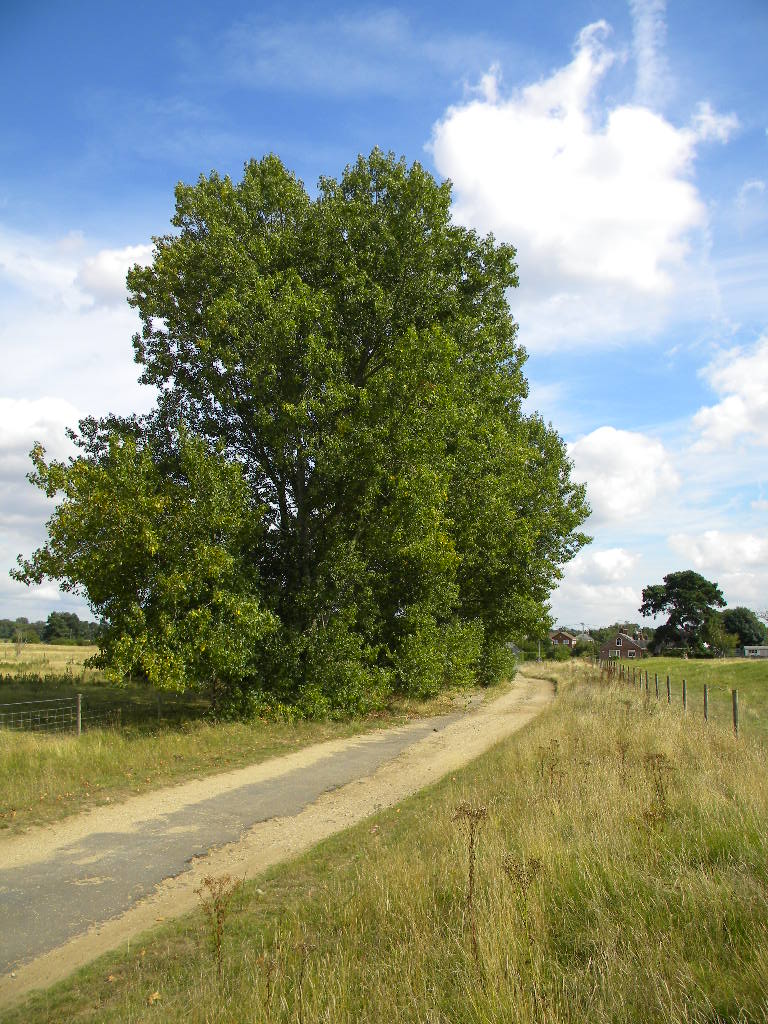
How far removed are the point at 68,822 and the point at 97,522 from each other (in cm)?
703

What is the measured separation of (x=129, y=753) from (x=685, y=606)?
4486 inches

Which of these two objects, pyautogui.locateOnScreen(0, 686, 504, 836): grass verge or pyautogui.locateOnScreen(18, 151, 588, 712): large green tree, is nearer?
pyautogui.locateOnScreen(0, 686, 504, 836): grass verge

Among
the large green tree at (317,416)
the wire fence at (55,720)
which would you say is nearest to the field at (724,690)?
the large green tree at (317,416)

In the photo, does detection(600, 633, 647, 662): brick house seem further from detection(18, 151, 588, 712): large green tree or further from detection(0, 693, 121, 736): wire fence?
detection(0, 693, 121, 736): wire fence

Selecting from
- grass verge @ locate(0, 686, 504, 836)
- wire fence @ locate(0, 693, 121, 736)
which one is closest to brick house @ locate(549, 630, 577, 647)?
grass verge @ locate(0, 686, 504, 836)

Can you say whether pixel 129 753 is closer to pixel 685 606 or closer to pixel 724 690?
pixel 724 690

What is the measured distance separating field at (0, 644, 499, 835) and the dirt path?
20.6 inches

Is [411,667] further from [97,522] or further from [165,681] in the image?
[97,522]

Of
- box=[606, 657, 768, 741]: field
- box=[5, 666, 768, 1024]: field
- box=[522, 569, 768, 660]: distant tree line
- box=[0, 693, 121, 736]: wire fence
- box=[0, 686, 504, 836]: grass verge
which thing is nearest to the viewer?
box=[5, 666, 768, 1024]: field

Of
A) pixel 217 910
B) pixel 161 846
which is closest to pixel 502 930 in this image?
pixel 217 910

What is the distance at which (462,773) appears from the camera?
40.8 feet

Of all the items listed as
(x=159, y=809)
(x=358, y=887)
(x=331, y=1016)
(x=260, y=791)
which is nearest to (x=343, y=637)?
(x=260, y=791)

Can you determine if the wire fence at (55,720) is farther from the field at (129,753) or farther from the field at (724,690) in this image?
the field at (724,690)

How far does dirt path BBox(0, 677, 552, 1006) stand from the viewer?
18.8 feet
